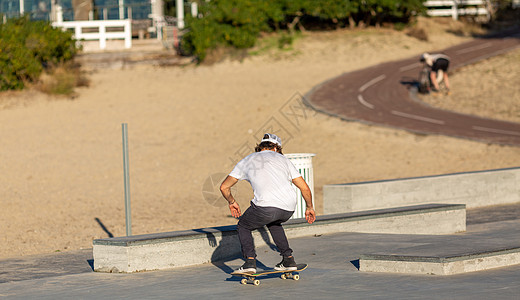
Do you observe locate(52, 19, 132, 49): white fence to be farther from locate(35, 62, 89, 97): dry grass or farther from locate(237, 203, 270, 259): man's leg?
locate(237, 203, 270, 259): man's leg

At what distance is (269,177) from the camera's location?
7684mm

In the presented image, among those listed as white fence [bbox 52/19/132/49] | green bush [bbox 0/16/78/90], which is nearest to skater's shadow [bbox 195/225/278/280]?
green bush [bbox 0/16/78/90]

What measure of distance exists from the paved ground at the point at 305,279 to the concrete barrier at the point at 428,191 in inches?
103

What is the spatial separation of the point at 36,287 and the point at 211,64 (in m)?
28.0

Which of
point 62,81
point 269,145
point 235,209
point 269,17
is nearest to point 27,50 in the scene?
point 62,81

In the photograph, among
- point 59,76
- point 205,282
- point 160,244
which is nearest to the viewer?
point 205,282

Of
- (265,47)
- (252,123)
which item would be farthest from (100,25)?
(252,123)

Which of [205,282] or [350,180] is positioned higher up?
[205,282]

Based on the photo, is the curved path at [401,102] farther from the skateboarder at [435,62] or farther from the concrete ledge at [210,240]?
the concrete ledge at [210,240]

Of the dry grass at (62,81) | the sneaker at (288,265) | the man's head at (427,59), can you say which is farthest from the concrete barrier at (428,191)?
the dry grass at (62,81)

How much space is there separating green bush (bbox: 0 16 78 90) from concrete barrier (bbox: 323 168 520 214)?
744 inches

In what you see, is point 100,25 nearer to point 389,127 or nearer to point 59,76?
point 59,76

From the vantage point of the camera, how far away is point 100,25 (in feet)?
130

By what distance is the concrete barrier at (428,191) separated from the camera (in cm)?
1345
